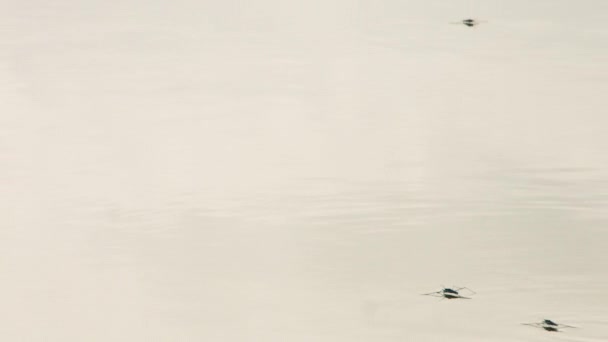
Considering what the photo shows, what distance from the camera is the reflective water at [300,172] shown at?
10.1ft

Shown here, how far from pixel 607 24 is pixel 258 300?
4.92ft

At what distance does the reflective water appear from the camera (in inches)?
121

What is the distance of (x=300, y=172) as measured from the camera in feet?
11.0

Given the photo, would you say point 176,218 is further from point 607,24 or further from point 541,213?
point 607,24

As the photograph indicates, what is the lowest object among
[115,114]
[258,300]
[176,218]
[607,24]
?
[258,300]

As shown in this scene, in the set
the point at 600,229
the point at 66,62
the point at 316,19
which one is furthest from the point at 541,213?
the point at 66,62

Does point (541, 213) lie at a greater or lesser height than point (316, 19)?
lesser

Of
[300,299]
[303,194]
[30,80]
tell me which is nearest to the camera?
[300,299]

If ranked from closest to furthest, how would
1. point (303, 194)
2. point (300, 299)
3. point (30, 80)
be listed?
point (300, 299) < point (303, 194) < point (30, 80)

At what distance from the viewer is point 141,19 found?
3705mm

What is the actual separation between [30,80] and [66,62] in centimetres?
14

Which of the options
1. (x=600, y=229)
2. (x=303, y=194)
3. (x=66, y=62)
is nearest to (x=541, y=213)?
(x=600, y=229)

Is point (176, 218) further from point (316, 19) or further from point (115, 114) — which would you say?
point (316, 19)

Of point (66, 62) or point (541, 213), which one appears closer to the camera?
point (541, 213)
